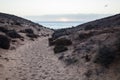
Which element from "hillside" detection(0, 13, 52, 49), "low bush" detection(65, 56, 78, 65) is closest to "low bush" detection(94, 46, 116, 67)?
"low bush" detection(65, 56, 78, 65)

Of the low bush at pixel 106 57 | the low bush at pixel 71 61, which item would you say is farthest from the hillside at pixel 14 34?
the low bush at pixel 106 57

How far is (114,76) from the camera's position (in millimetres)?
12195

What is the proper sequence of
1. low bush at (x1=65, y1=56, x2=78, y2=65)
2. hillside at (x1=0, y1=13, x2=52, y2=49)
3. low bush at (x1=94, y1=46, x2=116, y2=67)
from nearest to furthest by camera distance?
1. low bush at (x1=94, y1=46, x2=116, y2=67)
2. low bush at (x1=65, y1=56, x2=78, y2=65)
3. hillside at (x1=0, y1=13, x2=52, y2=49)

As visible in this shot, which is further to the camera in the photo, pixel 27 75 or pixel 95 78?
pixel 27 75

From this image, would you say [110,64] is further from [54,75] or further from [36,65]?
[36,65]

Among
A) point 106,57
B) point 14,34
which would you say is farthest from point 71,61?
point 14,34

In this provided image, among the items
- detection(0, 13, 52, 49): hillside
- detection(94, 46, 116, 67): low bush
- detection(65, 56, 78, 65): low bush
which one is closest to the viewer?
detection(94, 46, 116, 67): low bush

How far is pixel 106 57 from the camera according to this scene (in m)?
13.9

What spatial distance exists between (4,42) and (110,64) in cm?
1690

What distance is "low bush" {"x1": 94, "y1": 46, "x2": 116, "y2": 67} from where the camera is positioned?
44.6 feet

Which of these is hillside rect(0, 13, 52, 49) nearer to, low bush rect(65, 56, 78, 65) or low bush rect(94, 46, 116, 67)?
Result: low bush rect(65, 56, 78, 65)

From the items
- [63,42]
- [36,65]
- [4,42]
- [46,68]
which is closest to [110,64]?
[46,68]

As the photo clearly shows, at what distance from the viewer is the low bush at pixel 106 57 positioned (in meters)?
13.6

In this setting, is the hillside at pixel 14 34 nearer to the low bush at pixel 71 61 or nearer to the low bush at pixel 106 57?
the low bush at pixel 71 61
